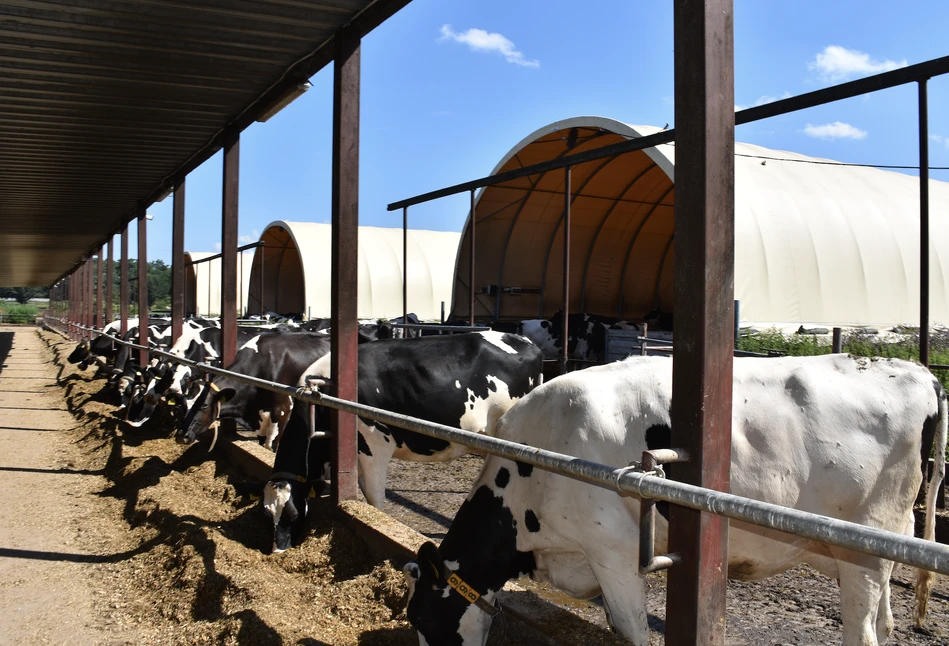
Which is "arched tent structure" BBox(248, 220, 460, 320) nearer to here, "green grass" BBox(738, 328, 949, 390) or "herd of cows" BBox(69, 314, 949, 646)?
"green grass" BBox(738, 328, 949, 390)

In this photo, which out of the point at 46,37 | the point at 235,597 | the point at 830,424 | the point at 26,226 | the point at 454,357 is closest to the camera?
the point at 830,424

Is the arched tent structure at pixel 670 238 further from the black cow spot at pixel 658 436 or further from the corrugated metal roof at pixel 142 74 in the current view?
the black cow spot at pixel 658 436

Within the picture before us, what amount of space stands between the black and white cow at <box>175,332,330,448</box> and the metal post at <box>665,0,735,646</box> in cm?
551

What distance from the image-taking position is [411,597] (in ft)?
10.5

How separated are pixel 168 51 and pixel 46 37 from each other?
2.53ft

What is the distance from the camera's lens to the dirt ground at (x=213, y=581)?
3.64m

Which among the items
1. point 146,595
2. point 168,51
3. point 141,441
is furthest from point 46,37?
point 141,441

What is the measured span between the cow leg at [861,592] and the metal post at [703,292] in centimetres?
93

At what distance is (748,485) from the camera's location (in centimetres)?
297

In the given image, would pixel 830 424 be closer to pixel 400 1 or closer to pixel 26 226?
pixel 400 1

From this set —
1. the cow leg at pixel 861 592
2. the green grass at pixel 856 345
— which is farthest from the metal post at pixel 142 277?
the cow leg at pixel 861 592

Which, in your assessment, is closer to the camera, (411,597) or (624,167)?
(411,597)

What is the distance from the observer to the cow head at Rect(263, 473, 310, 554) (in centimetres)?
469

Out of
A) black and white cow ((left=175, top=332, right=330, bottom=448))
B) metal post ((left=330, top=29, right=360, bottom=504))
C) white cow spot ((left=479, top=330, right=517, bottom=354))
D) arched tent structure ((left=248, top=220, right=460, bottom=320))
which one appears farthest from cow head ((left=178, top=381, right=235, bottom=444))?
arched tent structure ((left=248, top=220, right=460, bottom=320))
